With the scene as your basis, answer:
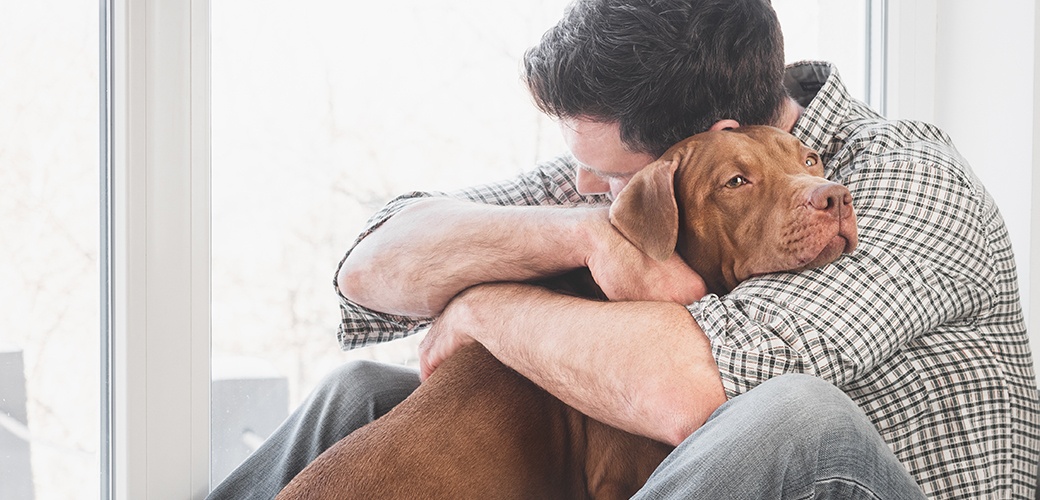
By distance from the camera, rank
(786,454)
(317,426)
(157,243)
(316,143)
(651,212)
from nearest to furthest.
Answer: (786,454)
(651,212)
(317,426)
(157,243)
(316,143)

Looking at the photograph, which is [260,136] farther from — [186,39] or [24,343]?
[24,343]

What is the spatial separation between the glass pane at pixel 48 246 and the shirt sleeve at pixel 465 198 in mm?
743

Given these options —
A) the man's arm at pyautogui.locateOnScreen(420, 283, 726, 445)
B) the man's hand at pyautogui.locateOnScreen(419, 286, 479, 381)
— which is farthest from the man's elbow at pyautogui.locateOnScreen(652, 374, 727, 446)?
the man's hand at pyautogui.locateOnScreen(419, 286, 479, 381)

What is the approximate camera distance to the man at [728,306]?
3.52 feet

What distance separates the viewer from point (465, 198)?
80.9 inches

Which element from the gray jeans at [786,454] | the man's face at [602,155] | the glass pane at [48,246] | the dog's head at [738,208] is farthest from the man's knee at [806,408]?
the glass pane at [48,246]

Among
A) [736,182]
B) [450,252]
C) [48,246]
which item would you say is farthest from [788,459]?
[48,246]

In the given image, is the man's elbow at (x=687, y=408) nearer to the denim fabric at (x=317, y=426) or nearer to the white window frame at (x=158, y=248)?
the denim fabric at (x=317, y=426)

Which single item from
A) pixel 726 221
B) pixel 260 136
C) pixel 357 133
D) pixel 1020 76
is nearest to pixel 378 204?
pixel 357 133

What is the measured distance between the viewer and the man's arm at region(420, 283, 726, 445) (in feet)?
4.03

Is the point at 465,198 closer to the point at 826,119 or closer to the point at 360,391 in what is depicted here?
the point at 360,391

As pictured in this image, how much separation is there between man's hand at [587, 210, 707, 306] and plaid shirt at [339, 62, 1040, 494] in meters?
0.08

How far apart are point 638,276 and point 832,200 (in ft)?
1.19

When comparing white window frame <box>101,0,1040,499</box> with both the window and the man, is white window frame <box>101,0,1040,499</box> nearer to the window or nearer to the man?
the window
